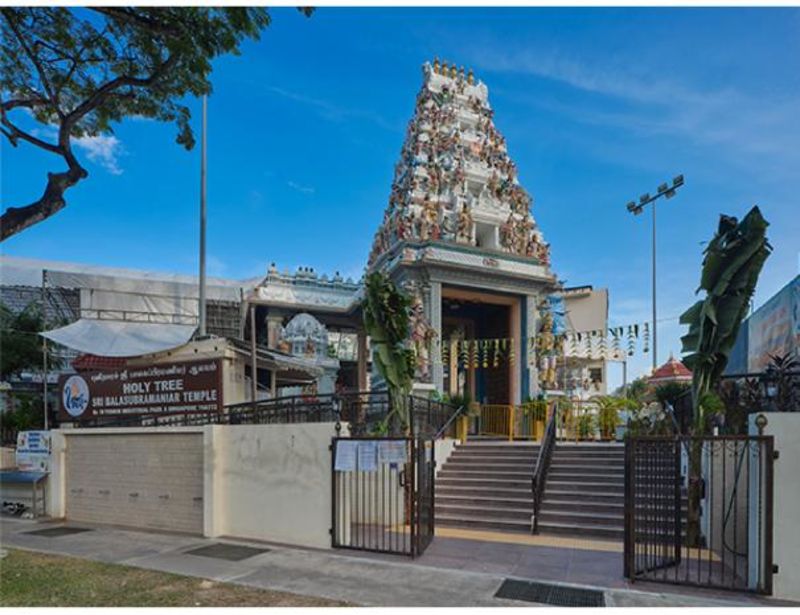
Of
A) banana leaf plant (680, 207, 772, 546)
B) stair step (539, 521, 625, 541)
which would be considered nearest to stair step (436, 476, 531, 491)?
stair step (539, 521, 625, 541)

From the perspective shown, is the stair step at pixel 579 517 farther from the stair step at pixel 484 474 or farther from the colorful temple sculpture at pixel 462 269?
the colorful temple sculpture at pixel 462 269

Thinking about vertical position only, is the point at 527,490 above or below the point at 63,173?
below

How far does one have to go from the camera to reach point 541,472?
9812 mm

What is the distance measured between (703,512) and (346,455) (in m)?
5.62

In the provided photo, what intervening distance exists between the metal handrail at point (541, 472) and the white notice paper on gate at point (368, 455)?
3.07 m

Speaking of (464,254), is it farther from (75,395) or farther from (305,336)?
(75,395)

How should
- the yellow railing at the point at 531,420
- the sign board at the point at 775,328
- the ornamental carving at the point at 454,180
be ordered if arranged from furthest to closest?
the ornamental carving at the point at 454,180
the yellow railing at the point at 531,420
the sign board at the point at 775,328

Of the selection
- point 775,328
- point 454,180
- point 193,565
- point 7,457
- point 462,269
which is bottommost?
point 7,457

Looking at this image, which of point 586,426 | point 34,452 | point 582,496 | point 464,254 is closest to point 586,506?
point 582,496

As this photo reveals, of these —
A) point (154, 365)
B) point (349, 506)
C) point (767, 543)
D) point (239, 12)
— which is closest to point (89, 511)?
point (154, 365)

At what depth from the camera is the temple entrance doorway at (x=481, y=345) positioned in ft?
62.4

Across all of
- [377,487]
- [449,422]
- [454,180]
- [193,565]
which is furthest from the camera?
[454,180]

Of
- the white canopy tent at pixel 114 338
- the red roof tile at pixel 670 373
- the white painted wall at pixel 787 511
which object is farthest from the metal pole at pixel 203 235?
the red roof tile at pixel 670 373

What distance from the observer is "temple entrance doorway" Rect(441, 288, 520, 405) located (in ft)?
62.4
